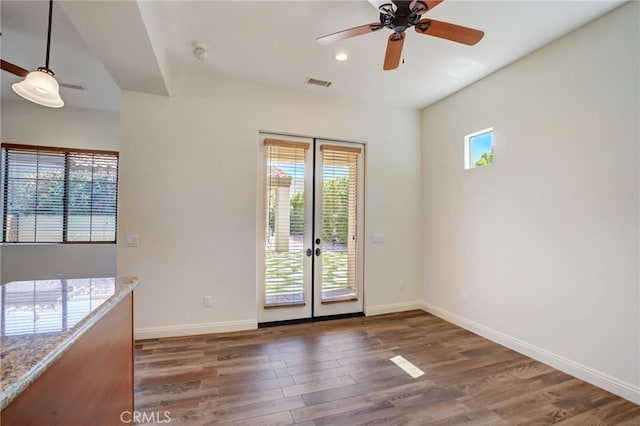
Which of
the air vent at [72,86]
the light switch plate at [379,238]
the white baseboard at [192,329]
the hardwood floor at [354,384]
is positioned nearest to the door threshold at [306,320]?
the white baseboard at [192,329]

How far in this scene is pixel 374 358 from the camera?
2.92 metres

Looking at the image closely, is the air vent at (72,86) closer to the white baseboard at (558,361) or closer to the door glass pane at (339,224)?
the door glass pane at (339,224)

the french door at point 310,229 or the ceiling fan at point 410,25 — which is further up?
the ceiling fan at point 410,25

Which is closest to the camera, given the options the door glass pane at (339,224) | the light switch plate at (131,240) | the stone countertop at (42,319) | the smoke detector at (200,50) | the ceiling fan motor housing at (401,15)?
the stone countertop at (42,319)

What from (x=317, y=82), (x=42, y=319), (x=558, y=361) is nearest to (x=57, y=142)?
(x=317, y=82)

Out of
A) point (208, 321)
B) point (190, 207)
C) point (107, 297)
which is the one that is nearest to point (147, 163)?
point (190, 207)

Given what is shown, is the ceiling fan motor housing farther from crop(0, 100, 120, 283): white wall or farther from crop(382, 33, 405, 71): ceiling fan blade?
crop(0, 100, 120, 283): white wall

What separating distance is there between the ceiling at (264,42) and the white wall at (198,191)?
0.27 meters

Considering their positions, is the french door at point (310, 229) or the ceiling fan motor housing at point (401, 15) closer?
the ceiling fan motor housing at point (401, 15)

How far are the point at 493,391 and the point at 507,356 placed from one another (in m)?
0.80

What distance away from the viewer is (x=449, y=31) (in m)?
2.13

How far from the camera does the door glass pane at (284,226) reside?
12.5ft

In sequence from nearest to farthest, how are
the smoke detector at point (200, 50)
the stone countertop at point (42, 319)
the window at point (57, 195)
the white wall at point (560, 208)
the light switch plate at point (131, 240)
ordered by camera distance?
the stone countertop at point (42, 319) < the white wall at point (560, 208) < the smoke detector at point (200, 50) < the light switch plate at point (131, 240) < the window at point (57, 195)

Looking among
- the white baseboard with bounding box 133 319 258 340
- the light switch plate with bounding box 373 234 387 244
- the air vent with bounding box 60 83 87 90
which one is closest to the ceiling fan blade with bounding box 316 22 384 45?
the light switch plate with bounding box 373 234 387 244
